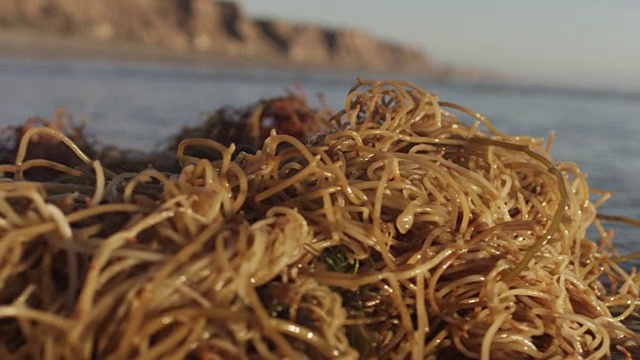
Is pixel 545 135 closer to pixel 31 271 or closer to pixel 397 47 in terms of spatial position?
pixel 31 271

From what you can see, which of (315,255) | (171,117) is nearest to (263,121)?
(315,255)

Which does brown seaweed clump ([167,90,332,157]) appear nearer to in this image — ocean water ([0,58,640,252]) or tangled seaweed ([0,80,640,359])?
ocean water ([0,58,640,252])

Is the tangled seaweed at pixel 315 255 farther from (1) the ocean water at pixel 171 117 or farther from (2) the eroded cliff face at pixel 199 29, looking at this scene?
(2) the eroded cliff face at pixel 199 29

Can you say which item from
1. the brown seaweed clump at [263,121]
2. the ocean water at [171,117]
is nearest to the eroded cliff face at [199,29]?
the ocean water at [171,117]

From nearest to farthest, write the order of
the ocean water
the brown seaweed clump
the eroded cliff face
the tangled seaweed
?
the tangled seaweed → the brown seaweed clump → the ocean water → the eroded cliff face

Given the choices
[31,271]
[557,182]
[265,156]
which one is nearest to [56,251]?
[31,271]

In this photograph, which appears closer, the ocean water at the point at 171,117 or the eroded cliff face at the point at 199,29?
the ocean water at the point at 171,117

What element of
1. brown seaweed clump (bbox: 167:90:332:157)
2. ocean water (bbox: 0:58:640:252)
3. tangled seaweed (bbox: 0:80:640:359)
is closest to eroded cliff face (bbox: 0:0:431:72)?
ocean water (bbox: 0:58:640:252)
